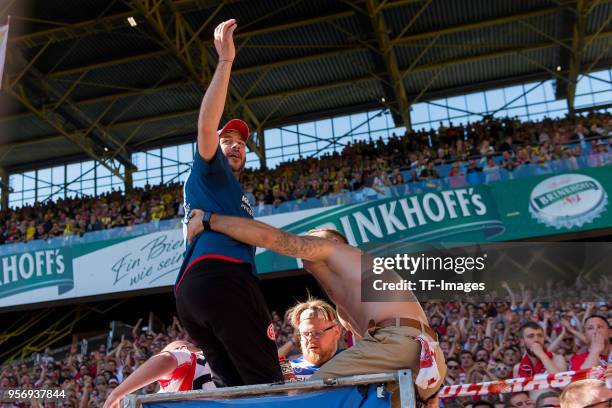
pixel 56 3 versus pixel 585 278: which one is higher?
pixel 56 3

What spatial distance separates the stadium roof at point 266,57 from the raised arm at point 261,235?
15.1 metres

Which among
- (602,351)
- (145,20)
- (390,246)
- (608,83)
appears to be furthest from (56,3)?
(608,83)

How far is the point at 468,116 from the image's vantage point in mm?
24859

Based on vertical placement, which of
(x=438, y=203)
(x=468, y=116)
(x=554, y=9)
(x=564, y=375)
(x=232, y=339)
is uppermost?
(x=554, y=9)

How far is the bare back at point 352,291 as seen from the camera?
2.96 metres

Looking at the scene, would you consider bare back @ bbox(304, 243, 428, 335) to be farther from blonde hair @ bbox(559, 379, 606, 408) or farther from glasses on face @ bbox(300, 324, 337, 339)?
blonde hair @ bbox(559, 379, 606, 408)

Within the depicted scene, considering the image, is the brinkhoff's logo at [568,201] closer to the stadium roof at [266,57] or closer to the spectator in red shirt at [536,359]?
the stadium roof at [266,57]

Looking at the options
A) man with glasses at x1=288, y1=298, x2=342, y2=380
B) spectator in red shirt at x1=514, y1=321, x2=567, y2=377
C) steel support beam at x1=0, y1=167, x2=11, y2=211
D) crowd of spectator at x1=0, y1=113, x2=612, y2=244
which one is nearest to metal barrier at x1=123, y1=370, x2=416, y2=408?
man with glasses at x1=288, y1=298, x2=342, y2=380

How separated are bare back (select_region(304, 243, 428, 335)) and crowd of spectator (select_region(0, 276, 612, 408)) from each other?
6.63 feet

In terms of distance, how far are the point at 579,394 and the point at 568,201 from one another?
11133mm

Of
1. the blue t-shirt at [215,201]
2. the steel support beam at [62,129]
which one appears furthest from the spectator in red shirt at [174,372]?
the steel support beam at [62,129]

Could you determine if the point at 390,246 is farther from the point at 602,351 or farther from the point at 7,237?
the point at 7,237

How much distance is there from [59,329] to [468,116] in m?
15.9

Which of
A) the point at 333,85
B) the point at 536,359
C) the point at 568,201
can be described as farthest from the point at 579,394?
the point at 333,85
